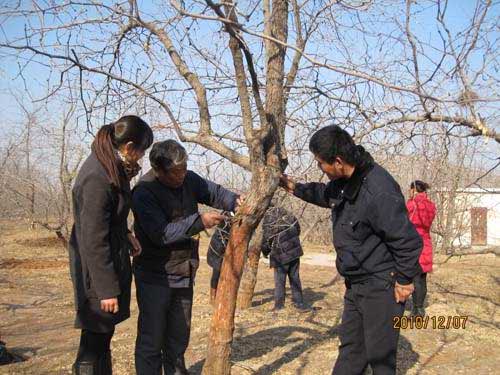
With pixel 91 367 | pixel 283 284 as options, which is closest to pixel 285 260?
pixel 283 284

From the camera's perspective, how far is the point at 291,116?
4.09 m

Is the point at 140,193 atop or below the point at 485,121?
below

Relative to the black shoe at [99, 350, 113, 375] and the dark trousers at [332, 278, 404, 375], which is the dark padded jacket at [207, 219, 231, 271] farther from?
the dark trousers at [332, 278, 404, 375]

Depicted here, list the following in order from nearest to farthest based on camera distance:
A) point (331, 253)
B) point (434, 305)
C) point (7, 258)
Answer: point (434, 305)
point (7, 258)
point (331, 253)

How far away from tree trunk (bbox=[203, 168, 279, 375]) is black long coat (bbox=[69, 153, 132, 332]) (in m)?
0.60

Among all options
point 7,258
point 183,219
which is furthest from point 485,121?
point 7,258

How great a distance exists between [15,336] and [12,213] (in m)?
15.0

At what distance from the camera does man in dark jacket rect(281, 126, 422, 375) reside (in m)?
2.49

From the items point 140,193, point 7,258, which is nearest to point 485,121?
point 140,193

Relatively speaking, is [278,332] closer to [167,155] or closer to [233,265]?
[233,265]

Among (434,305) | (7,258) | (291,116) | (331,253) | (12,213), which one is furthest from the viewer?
(12,213)

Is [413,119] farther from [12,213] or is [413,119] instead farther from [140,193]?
[12,213]

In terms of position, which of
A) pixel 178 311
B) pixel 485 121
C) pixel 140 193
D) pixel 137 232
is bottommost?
pixel 178 311

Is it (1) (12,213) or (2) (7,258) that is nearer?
(2) (7,258)
